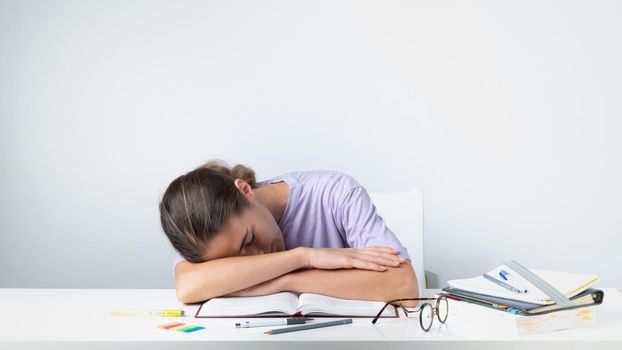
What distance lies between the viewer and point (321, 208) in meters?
1.84

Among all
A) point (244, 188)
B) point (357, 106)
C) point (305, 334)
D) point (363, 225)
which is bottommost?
point (305, 334)

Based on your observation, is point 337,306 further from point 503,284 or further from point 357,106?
point 357,106

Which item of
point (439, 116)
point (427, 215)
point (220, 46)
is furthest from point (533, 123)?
point (220, 46)

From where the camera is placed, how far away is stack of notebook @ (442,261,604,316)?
3.85ft

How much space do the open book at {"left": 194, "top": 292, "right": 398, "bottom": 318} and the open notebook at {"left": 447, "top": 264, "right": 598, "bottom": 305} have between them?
0.56 ft

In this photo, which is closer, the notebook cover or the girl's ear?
the notebook cover

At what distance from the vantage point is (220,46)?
2.69m

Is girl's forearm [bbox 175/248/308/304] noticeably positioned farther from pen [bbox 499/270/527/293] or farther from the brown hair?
pen [bbox 499/270/527/293]

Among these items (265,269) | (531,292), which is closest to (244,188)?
(265,269)

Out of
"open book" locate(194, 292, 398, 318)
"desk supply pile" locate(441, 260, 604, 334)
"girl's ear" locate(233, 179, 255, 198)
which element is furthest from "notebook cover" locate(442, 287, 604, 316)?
"girl's ear" locate(233, 179, 255, 198)

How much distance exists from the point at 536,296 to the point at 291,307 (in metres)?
0.48

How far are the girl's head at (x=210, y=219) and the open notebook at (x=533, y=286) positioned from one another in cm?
51

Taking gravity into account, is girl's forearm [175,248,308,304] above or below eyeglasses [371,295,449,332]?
above

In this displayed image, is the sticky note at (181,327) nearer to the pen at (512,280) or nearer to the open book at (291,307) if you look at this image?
the open book at (291,307)
